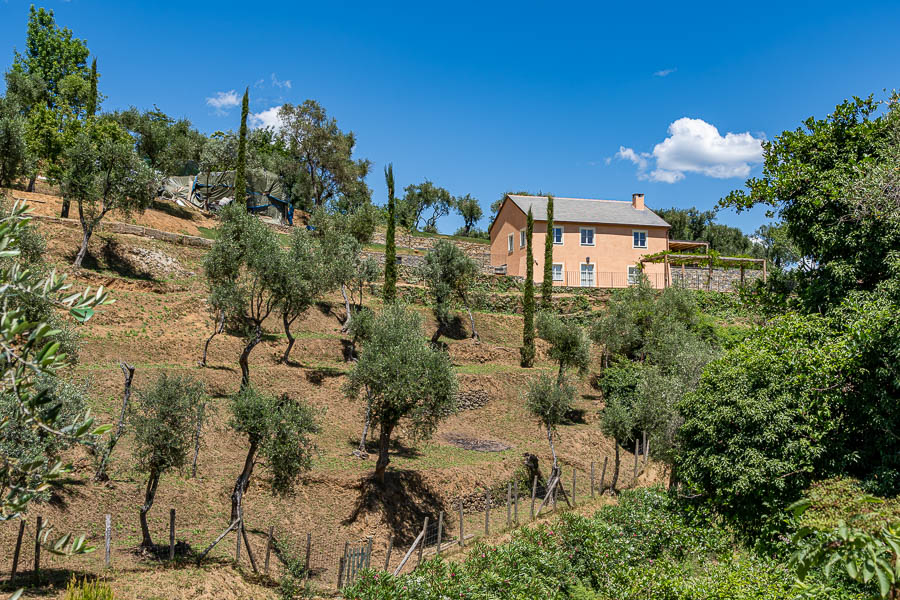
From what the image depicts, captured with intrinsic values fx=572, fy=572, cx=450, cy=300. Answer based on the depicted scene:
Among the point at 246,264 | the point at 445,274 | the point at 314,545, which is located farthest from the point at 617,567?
the point at 445,274

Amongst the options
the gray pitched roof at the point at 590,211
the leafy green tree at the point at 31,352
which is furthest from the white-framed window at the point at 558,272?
the leafy green tree at the point at 31,352

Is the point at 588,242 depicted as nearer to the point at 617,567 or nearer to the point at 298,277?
the point at 298,277

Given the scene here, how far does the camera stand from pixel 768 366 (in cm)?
1455

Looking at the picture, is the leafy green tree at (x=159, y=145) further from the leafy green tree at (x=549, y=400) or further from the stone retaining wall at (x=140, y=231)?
the leafy green tree at (x=549, y=400)

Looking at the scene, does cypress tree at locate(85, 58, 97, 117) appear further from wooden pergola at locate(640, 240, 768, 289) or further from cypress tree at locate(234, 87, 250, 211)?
wooden pergola at locate(640, 240, 768, 289)

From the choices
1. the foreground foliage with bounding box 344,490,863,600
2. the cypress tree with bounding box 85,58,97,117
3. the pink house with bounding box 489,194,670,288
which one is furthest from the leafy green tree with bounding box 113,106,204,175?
the foreground foliage with bounding box 344,490,863,600

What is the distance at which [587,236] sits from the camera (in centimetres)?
5569

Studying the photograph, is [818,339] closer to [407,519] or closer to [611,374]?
[407,519]

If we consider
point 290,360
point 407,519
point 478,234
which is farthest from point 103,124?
point 478,234

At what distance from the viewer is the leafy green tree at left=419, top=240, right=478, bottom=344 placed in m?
40.9

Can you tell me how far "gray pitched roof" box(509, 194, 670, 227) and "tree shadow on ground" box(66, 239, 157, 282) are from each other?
1319 inches

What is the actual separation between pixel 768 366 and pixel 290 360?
961 inches

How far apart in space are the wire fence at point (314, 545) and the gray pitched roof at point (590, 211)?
34459 millimetres

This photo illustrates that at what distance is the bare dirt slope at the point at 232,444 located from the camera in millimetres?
16719
